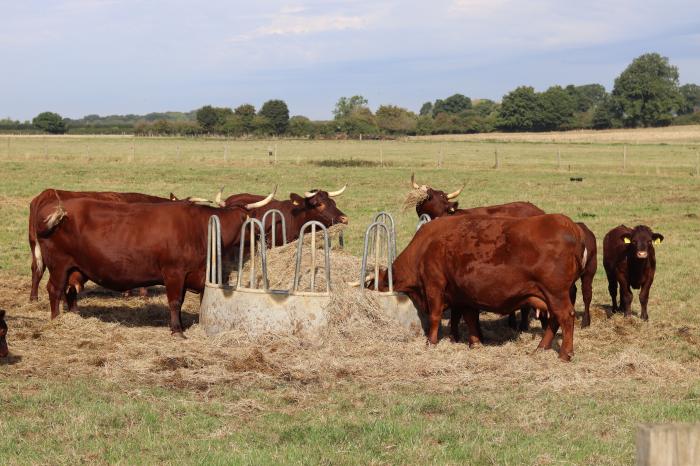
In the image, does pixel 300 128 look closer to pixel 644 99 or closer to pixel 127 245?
pixel 644 99

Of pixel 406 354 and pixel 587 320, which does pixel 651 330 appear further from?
pixel 406 354

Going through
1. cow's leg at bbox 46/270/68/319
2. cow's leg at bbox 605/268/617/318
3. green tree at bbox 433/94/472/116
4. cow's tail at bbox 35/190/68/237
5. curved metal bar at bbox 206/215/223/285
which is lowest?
cow's leg at bbox 605/268/617/318

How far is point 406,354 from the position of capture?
9047mm

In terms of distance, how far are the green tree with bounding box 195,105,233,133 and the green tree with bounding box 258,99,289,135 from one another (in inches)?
190

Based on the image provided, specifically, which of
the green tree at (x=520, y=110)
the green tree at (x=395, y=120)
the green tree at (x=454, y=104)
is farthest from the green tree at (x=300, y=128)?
the green tree at (x=454, y=104)

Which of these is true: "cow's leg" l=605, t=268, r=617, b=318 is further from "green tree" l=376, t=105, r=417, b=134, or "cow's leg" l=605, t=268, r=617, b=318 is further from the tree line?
"green tree" l=376, t=105, r=417, b=134

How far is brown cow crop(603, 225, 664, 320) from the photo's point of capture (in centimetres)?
1189

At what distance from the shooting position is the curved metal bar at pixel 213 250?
1029 cm

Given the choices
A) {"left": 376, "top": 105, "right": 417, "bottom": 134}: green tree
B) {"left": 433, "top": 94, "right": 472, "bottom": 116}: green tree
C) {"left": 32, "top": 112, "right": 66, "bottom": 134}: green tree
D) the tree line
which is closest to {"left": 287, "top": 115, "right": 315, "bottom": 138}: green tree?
the tree line

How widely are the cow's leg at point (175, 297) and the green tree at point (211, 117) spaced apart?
10301cm

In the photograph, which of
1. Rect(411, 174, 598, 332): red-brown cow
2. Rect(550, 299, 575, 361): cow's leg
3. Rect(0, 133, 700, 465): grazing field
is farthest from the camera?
Rect(411, 174, 598, 332): red-brown cow

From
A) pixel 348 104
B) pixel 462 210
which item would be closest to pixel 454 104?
pixel 348 104

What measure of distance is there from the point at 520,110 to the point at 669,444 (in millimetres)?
120831

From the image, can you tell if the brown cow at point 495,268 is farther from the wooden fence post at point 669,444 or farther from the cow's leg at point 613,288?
the wooden fence post at point 669,444
